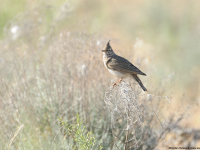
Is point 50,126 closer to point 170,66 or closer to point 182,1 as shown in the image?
point 170,66

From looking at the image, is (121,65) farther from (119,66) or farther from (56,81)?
(56,81)

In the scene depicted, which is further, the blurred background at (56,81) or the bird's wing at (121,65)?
the blurred background at (56,81)

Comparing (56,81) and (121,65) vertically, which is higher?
(121,65)

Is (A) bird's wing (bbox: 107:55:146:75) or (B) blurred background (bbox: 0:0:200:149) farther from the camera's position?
(B) blurred background (bbox: 0:0:200:149)

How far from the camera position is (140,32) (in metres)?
10.4

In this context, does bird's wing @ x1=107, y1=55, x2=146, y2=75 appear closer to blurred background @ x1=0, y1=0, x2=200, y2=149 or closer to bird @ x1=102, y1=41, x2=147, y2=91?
bird @ x1=102, y1=41, x2=147, y2=91

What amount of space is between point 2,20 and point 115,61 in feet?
25.8

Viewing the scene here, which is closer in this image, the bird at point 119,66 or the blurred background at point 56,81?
the bird at point 119,66

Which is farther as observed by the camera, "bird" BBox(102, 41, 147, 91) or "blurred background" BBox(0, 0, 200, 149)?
"blurred background" BBox(0, 0, 200, 149)

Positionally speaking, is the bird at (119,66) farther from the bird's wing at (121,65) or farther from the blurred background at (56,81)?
the blurred background at (56,81)

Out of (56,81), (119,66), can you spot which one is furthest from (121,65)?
(56,81)

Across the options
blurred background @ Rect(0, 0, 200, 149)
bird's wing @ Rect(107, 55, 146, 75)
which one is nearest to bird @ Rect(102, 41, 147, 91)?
bird's wing @ Rect(107, 55, 146, 75)

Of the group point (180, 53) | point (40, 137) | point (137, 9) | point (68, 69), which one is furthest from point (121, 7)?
point (40, 137)

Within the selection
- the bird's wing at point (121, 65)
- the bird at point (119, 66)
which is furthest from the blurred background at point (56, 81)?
Result: the bird's wing at point (121, 65)
